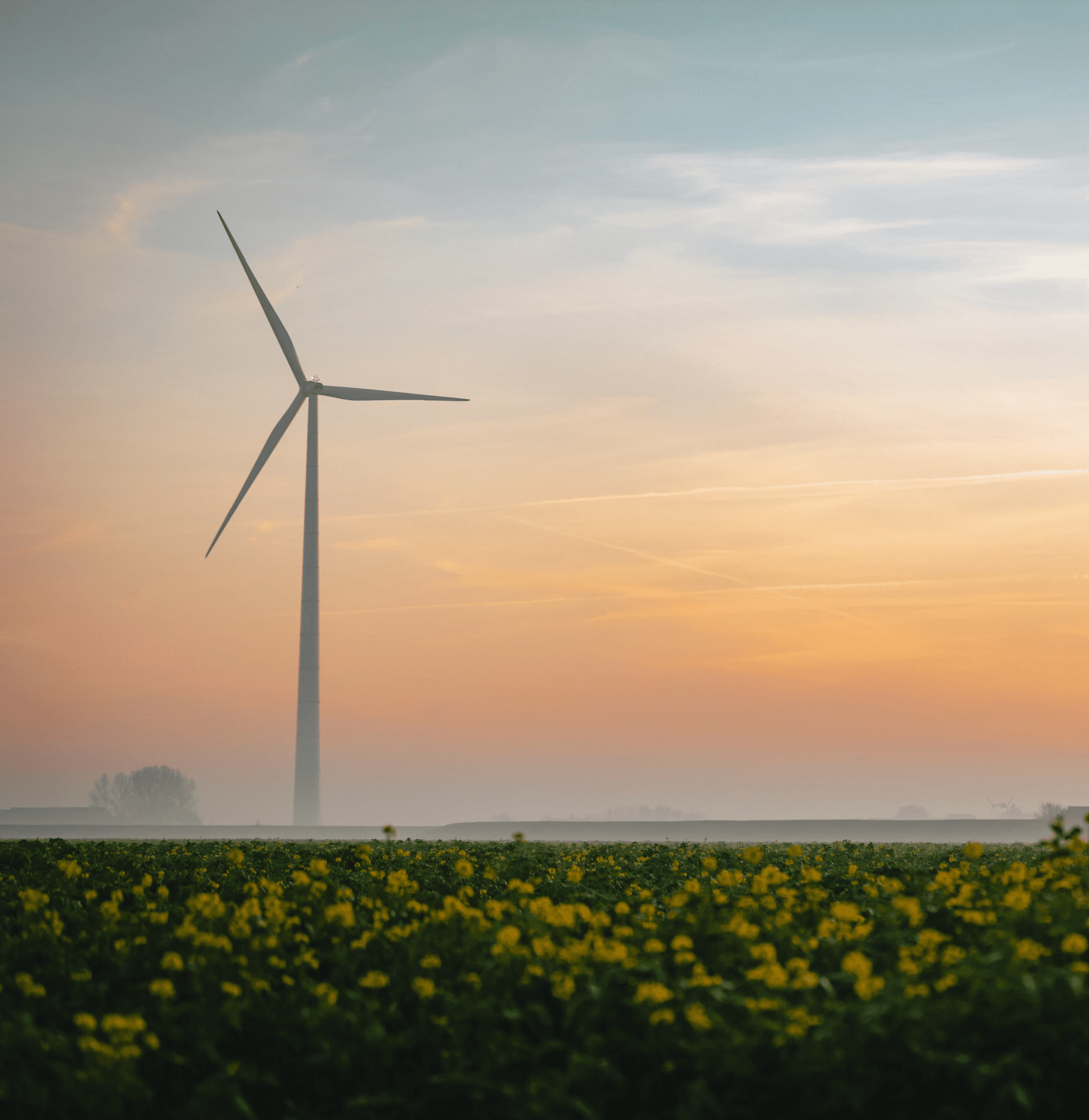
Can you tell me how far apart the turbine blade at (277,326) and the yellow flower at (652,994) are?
6907 centimetres

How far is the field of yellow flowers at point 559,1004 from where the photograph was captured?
8.31 metres

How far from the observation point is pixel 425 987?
9.60m

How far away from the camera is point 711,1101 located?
7.93 meters

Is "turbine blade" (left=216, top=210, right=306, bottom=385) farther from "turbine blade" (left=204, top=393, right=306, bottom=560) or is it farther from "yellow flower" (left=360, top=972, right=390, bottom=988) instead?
"yellow flower" (left=360, top=972, right=390, bottom=988)

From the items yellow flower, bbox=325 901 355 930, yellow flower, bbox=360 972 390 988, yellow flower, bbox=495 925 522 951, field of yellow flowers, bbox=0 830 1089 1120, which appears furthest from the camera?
yellow flower, bbox=325 901 355 930

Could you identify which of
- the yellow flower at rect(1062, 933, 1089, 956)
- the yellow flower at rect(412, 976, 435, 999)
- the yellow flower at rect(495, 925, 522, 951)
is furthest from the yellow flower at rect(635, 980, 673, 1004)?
the yellow flower at rect(1062, 933, 1089, 956)

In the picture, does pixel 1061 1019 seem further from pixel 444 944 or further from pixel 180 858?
pixel 180 858

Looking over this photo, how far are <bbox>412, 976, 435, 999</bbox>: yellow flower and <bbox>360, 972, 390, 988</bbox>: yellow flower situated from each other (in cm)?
41

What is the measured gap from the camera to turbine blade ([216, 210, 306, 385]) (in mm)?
73000

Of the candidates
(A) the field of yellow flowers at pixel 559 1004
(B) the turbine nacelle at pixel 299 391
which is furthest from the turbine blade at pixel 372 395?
(A) the field of yellow flowers at pixel 559 1004

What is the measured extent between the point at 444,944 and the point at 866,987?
4.28 metres

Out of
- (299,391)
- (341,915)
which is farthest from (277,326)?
(341,915)

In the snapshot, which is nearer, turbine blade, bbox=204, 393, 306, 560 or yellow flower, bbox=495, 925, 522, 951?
yellow flower, bbox=495, 925, 522, 951

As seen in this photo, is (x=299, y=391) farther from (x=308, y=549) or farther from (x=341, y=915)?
(x=341, y=915)
